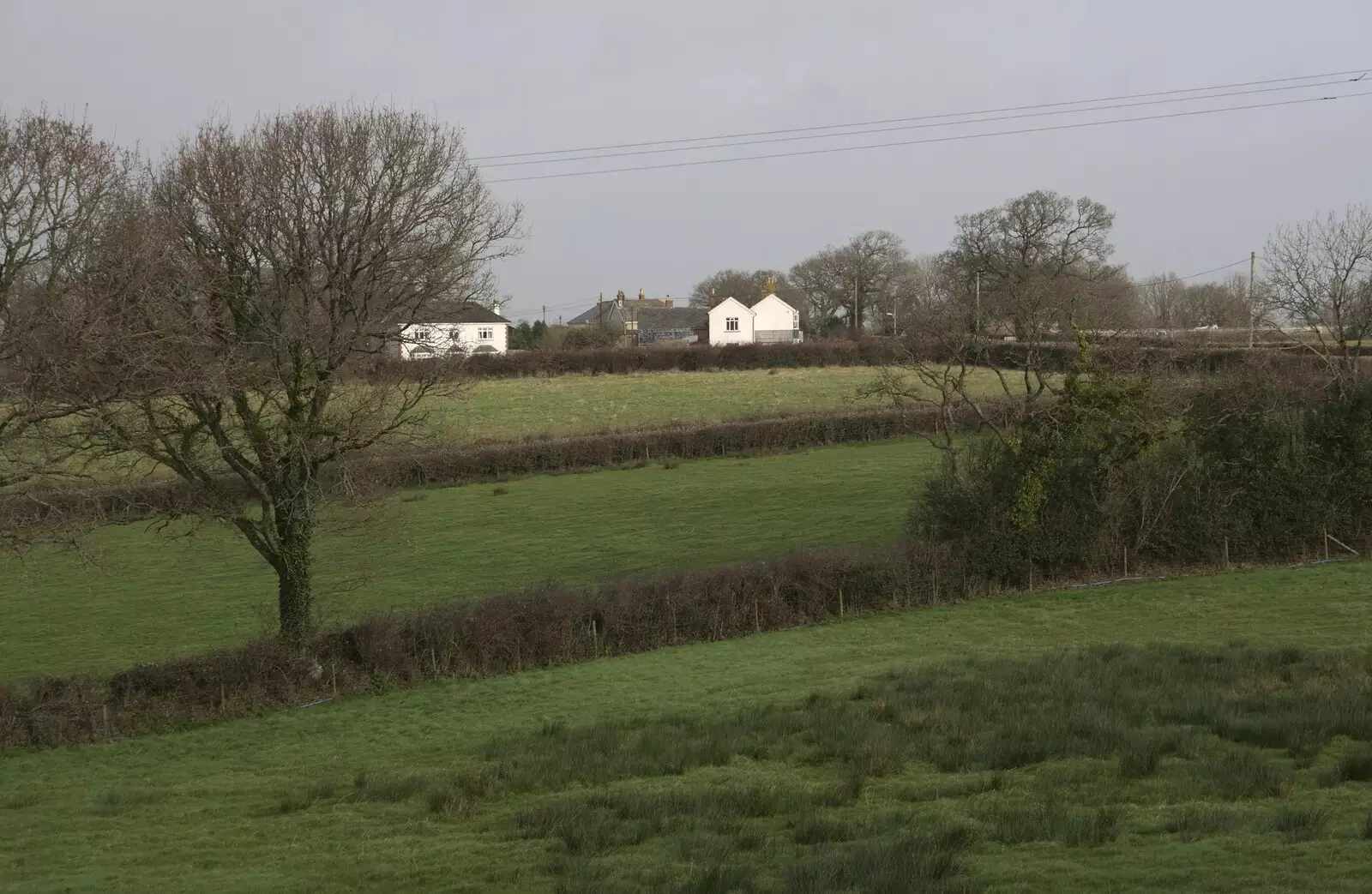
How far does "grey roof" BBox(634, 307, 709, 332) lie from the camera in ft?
355

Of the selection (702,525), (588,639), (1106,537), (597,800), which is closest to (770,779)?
(597,800)

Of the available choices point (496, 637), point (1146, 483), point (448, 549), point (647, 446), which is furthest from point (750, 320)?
point (496, 637)

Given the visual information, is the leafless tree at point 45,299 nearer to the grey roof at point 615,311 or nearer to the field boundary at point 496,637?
the field boundary at point 496,637

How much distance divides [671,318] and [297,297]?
9227 cm

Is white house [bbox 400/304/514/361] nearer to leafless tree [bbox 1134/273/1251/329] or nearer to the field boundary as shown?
the field boundary

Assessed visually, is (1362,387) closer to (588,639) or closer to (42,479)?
(588,639)

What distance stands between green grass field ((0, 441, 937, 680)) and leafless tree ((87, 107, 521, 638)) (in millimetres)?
1589

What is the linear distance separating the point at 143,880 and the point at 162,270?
10.4m

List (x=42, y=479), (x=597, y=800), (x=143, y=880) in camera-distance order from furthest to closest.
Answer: (x=42, y=479), (x=597, y=800), (x=143, y=880)

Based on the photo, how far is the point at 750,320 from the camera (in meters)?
93.6

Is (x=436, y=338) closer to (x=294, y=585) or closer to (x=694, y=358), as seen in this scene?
(x=294, y=585)

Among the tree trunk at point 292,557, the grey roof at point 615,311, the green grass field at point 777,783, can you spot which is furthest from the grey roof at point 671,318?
the green grass field at point 777,783

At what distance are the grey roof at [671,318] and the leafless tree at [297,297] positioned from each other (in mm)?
86532

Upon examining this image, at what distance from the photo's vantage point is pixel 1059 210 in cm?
7362
